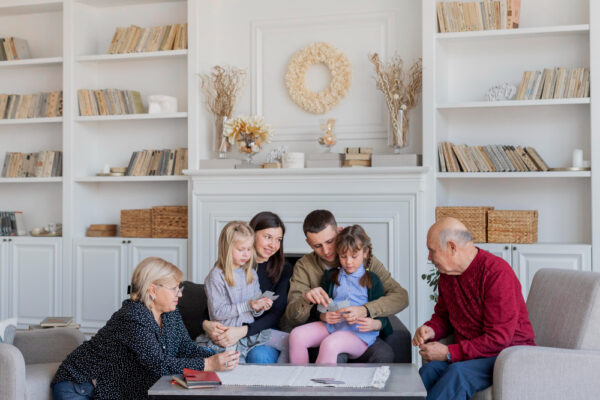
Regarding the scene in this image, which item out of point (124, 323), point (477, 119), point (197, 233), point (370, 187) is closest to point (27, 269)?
point (197, 233)

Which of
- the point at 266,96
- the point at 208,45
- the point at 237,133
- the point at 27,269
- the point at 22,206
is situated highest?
the point at 208,45

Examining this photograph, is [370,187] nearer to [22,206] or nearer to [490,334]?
[490,334]

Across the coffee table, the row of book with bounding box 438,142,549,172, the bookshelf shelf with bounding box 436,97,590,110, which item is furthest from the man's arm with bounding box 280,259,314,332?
the bookshelf shelf with bounding box 436,97,590,110

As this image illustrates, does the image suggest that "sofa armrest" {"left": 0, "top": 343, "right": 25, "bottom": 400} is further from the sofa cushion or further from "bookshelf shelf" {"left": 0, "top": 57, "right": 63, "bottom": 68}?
"bookshelf shelf" {"left": 0, "top": 57, "right": 63, "bottom": 68}

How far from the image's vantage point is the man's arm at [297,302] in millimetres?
3191

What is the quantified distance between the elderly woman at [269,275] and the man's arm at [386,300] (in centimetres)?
45

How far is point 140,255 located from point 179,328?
102 inches

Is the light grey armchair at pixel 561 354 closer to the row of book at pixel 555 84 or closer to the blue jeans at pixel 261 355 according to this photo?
the blue jeans at pixel 261 355

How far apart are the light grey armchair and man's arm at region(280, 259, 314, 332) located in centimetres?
87

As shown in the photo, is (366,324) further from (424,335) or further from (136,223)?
(136,223)

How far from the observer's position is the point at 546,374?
257 cm

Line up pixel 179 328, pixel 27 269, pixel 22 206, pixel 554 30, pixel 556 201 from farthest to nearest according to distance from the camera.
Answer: pixel 22 206 < pixel 27 269 < pixel 556 201 < pixel 554 30 < pixel 179 328

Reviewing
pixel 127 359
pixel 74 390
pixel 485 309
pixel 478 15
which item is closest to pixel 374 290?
pixel 485 309

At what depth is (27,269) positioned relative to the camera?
18.6ft
